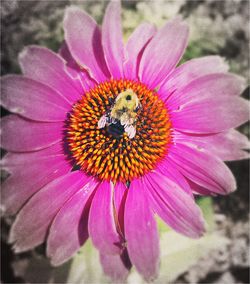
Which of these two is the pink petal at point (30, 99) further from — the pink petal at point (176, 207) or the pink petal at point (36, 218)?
the pink petal at point (176, 207)

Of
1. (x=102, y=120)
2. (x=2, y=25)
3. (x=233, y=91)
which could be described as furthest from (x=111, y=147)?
(x=2, y=25)

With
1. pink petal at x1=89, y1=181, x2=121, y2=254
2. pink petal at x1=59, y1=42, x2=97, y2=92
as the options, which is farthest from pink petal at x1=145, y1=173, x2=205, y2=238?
pink petal at x1=59, y1=42, x2=97, y2=92

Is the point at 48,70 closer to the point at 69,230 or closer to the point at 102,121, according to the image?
the point at 102,121

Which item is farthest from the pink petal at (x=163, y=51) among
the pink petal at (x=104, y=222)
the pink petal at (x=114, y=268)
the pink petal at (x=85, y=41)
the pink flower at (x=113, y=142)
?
the pink petal at (x=114, y=268)

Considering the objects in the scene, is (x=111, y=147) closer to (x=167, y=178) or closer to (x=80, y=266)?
(x=167, y=178)

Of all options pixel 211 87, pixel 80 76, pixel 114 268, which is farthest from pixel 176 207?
pixel 80 76

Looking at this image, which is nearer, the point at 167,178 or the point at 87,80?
the point at 167,178

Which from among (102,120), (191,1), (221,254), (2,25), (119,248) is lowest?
(221,254)
